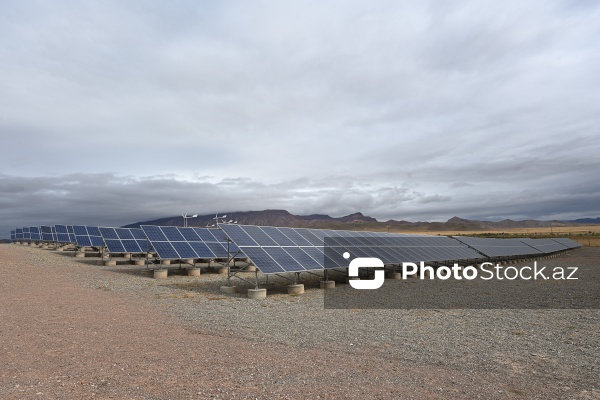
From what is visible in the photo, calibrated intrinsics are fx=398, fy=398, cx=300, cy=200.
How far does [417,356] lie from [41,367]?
952 cm

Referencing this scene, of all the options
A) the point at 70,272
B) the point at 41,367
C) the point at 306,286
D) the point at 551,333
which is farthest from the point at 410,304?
the point at 70,272

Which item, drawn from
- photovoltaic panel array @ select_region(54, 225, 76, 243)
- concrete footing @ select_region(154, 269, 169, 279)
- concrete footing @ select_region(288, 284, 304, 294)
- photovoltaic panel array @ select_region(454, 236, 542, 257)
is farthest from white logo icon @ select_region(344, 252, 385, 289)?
photovoltaic panel array @ select_region(54, 225, 76, 243)

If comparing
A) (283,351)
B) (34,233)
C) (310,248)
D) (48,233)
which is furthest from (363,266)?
(34,233)

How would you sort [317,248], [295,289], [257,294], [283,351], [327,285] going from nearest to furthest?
1. [283,351]
2. [257,294]
3. [295,289]
4. [327,285]
5. [317,248]

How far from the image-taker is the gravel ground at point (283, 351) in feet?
27.7

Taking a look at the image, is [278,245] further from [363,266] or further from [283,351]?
[283,351]

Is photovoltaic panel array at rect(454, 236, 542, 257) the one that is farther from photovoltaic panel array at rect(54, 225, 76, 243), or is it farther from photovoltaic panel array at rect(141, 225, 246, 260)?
photovoltaic panel array at rect(54, 225, 76, 243)

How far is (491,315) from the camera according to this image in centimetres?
1731

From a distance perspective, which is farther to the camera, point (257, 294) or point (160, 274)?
point (160, 274)

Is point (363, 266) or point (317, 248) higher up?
point (317, 248)

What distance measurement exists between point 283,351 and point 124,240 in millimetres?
35475

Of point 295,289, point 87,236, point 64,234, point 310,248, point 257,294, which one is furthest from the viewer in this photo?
point 64,234

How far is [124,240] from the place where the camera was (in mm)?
41750

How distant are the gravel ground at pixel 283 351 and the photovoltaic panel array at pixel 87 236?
89.8ft
